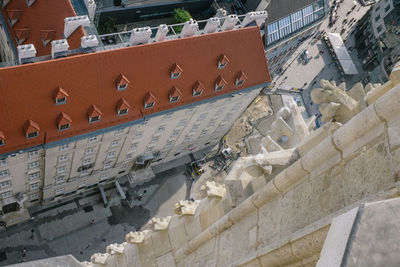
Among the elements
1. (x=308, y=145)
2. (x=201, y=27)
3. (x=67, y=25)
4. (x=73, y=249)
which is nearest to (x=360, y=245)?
(x=308, y=145)

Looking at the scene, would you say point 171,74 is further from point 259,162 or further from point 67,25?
point 259,162

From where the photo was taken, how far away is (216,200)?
55.1ft

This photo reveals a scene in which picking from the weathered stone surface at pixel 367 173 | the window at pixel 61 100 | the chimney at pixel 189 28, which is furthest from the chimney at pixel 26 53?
the weathered stone surface at pixel 367 173

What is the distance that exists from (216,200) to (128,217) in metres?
42.5

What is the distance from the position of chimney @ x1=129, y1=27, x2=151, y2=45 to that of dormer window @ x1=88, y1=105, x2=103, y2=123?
6.90 meters

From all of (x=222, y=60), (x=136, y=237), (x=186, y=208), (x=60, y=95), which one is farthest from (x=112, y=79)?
(x=186, y=208)

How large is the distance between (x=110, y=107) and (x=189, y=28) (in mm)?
10658

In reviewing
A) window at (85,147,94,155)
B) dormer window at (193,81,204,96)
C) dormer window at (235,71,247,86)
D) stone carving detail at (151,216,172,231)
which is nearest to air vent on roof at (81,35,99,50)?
window at (85,147,94,155)

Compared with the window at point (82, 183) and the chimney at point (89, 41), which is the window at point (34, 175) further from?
the chimney at point (89, 41)

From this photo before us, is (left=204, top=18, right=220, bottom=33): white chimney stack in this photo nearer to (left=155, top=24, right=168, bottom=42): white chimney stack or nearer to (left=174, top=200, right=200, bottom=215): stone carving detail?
(left=155, top=24, right=168, bottom=42): white chimney stack

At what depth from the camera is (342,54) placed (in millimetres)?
82500

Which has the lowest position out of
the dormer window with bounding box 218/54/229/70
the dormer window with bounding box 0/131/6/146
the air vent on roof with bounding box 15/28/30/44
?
the dormer window with bounding box 0/131/6/146

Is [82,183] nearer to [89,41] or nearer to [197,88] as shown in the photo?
[197,88]

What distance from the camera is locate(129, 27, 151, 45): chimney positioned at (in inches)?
1682
